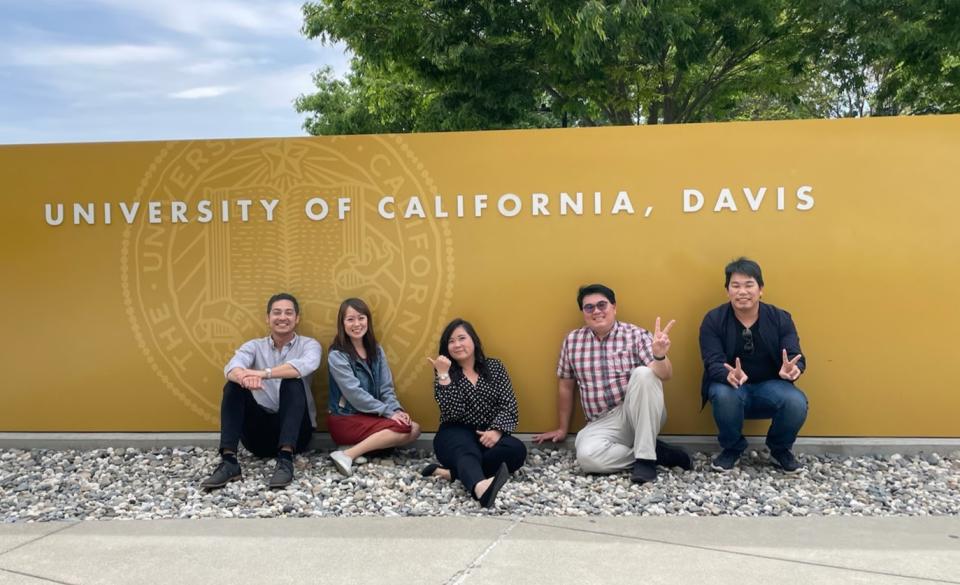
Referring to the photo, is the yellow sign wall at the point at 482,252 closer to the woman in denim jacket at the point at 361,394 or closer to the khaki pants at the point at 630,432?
the woman in denim jacket at the point at 361,394

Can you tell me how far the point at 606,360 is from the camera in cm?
490

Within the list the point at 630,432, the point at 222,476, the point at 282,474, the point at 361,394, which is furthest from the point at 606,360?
the point at 222,476

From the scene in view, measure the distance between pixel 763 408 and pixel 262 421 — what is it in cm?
285

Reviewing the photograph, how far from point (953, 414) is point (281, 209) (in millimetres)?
4420

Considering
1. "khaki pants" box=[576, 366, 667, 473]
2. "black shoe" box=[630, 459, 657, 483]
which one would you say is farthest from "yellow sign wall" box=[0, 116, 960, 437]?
"black shoe" box=[630, 459, 657, 483]

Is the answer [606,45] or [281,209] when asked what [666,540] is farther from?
[606,45]

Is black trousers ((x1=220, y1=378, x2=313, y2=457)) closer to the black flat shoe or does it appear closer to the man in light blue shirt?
the man in light blue shirt

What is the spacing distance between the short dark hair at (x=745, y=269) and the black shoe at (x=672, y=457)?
985 millimetres

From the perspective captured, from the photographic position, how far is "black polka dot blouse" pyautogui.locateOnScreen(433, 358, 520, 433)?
466 cm

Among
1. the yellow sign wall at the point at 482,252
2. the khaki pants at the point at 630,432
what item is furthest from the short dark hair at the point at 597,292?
the khaki pants at the point at 630,432

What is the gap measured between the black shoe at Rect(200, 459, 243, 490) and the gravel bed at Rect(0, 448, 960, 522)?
5 centimetres

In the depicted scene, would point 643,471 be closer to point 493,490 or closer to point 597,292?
point 493,490

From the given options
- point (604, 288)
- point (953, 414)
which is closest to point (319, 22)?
point (604, 288)

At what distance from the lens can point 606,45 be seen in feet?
34.2
